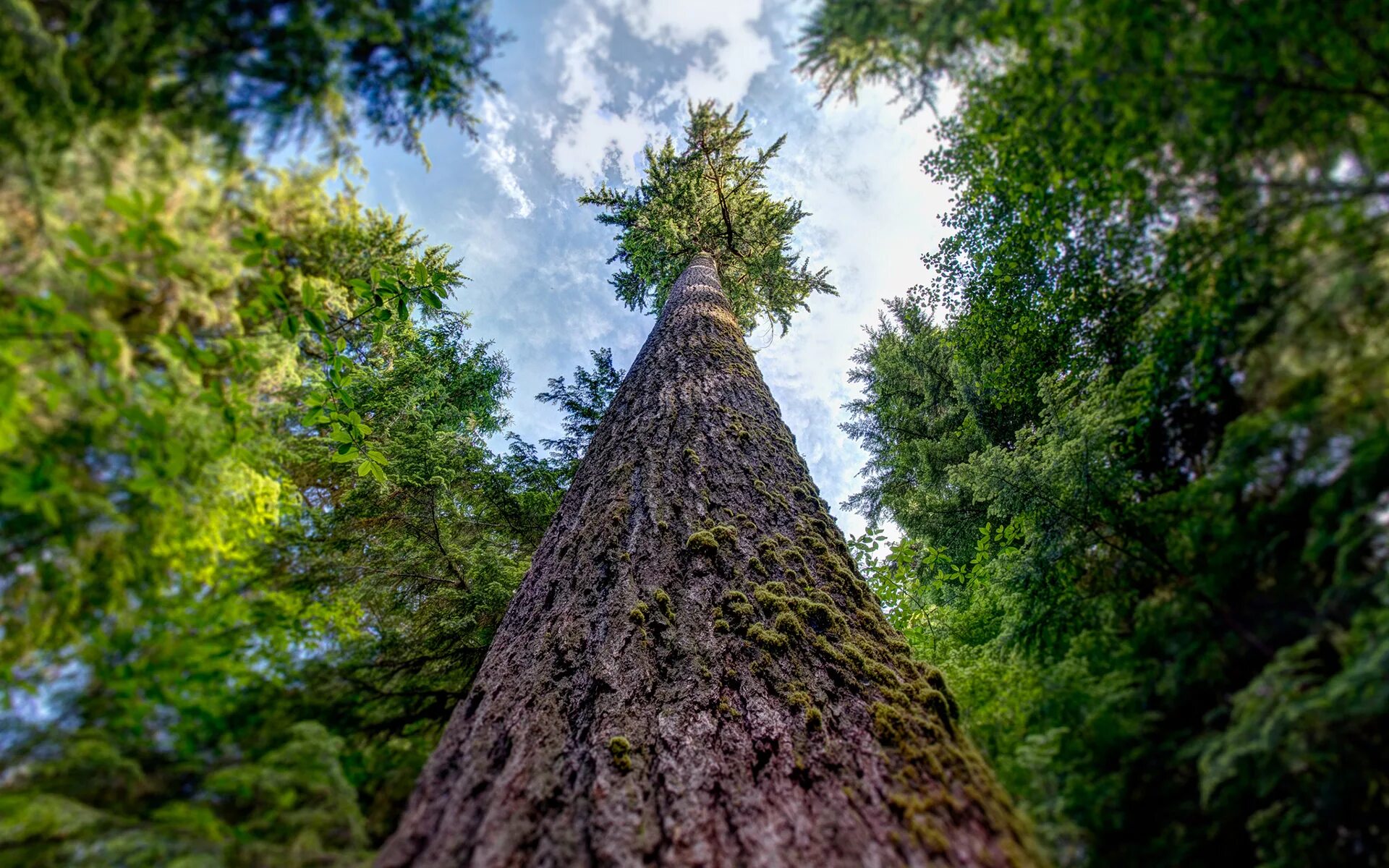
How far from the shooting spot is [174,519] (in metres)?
1.48

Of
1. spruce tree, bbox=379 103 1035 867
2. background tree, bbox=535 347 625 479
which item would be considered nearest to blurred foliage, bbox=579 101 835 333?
background tree, bbox=535 347 625 479

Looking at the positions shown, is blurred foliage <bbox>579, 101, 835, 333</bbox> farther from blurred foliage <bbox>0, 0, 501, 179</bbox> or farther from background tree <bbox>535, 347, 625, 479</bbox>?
blurred foliage <bbox>0, 0, 501, 179</bbox>

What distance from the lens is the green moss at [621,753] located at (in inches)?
66.0

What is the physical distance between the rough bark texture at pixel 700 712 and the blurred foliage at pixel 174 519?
1.35ft

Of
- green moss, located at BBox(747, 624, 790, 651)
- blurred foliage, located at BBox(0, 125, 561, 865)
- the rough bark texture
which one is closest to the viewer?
blurred foliage, located at BBox(0, 125, 561, 865)

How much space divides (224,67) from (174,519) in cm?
125

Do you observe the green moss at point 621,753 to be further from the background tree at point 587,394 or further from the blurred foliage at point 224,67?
Result: the background tree at point 587,394

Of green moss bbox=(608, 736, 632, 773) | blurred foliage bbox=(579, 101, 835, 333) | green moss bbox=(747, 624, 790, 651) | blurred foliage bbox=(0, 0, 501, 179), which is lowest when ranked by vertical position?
green moss bbox=(608, 736, 632, 773)

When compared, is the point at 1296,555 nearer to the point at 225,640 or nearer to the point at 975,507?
the point at 225,640

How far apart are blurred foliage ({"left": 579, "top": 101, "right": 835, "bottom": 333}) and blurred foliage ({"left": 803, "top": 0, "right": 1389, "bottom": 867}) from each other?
21.3 feet

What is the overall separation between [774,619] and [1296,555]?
1.61m

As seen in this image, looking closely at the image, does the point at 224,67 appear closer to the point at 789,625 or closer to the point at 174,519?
the point at 174,519

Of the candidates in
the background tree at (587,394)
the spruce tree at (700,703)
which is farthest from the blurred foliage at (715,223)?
the spruce tree at (700,703)

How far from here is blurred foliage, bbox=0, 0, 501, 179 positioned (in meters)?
1.24
